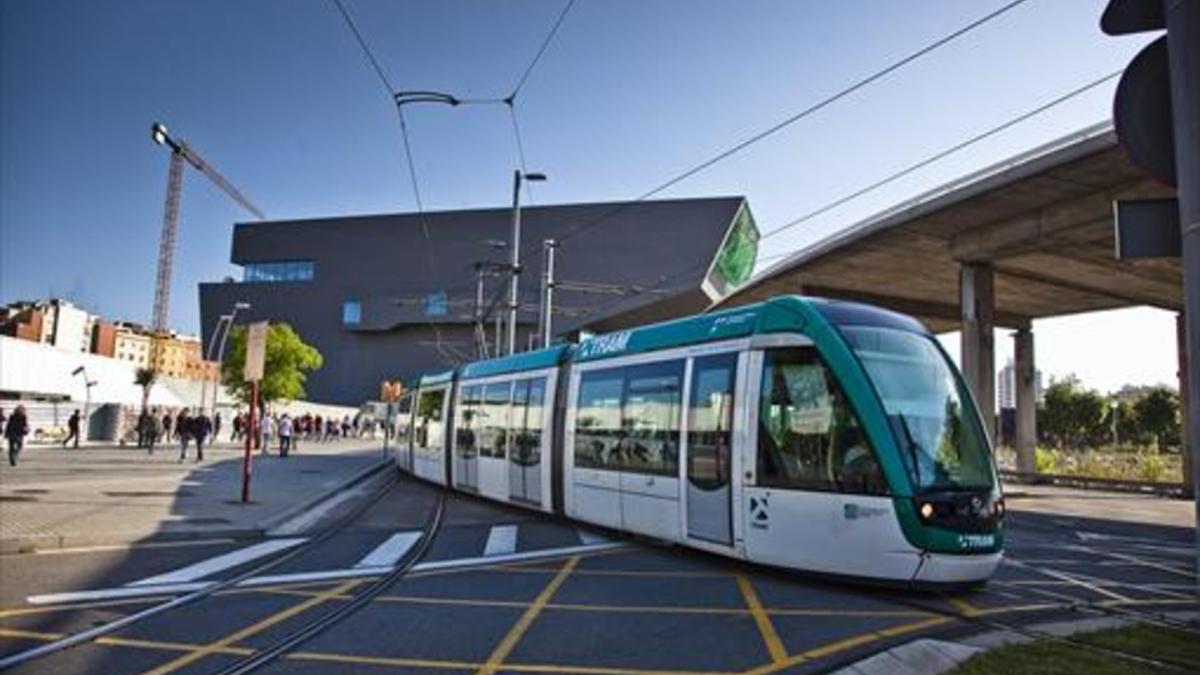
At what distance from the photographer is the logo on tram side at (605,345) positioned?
1348 centimetres

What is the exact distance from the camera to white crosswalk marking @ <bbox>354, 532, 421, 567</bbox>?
432 inches

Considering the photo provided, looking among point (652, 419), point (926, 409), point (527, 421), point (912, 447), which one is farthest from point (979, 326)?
point (912, 447)

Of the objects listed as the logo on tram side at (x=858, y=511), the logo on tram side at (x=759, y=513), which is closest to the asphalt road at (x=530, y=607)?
the logo on tram side at (x=759, y=513)

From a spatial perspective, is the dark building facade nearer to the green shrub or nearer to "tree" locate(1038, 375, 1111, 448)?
"tree" locate(1038, 375, 1111, 448)

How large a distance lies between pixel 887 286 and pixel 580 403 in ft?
93.8

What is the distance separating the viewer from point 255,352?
17.4 m

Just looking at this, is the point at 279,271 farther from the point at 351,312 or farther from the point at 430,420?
the point at 430,420

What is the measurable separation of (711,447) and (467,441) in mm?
9419

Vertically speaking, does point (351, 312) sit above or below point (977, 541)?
above

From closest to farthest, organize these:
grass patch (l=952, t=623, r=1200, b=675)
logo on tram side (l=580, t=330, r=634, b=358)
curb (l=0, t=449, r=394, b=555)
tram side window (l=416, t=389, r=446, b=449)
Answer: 1. grass patch (l=952, t=623, r=1200, b=675)
2. curb (l=0, t=449, r=394, b=555)
3. logo on tram side (l=580, t=330, r=634, b=358)
4. tram side window (l=416, t=389, r=446, b=449)

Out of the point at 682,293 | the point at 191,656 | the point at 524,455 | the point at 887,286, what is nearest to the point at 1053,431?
the point at 682,293

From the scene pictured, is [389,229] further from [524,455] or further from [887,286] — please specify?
[524,455]

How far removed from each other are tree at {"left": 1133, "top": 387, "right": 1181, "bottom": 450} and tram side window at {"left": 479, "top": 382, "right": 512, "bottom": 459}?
59.9m

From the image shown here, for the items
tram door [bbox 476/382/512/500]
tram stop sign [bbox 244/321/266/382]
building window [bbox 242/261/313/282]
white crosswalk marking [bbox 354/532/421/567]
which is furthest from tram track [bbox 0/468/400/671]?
building window [bbox 242/261/313/282]
